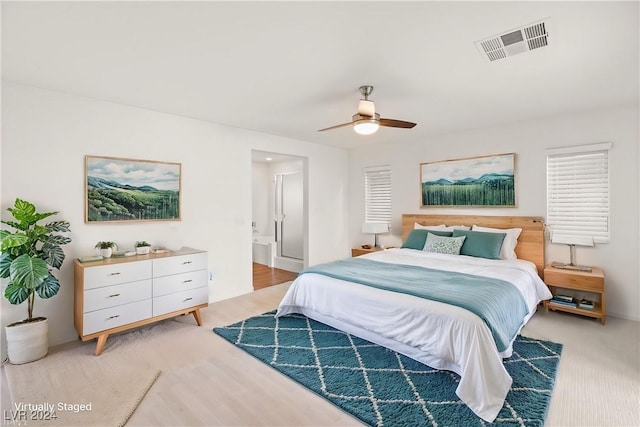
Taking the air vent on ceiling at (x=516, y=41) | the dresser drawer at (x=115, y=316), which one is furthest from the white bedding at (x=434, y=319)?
the air vent on ceiling at (x=516, y=41)

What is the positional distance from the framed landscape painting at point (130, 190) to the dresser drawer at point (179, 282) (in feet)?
2.73

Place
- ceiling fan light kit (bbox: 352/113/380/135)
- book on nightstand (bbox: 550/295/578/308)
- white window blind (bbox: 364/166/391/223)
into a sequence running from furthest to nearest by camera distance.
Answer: white window blind (bbox: 364/166/391/223) < book on nightstand (bbox: 550/295/578/308) < ceiling fan light kit (bbox: 352/113/380/135)

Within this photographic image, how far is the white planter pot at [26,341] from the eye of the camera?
2576mm

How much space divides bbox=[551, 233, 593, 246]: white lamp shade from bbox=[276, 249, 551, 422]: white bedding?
1.58 feet

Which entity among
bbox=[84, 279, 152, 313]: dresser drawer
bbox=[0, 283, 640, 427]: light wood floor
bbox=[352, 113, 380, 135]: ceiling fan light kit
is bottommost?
bbox=[0, 283, 640, 427]: light wood floor

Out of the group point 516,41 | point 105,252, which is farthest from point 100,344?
point 516,41

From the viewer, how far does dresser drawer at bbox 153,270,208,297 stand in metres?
3.16

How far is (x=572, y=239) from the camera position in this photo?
374cm

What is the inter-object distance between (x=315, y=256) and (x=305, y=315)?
2.08m

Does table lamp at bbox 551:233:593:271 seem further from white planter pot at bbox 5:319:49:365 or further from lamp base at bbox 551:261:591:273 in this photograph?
white planter pot at bbox 5:319:49:365

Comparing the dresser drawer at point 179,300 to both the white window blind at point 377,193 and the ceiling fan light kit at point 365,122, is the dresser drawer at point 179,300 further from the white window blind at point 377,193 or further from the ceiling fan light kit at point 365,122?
the white window blind at point 377,193

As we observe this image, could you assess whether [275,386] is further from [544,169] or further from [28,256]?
[544,169]

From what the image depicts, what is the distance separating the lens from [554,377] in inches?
93.8

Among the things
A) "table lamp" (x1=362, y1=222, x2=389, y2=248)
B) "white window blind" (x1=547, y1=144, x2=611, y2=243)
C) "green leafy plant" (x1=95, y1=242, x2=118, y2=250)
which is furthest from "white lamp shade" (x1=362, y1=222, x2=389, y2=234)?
"green leafy plant" (x1=95, y1=242, x2=118, y2=250)
